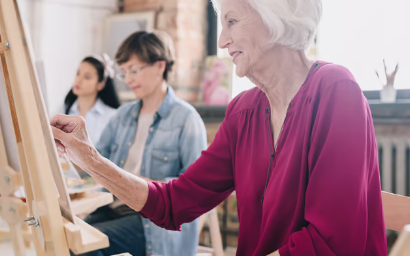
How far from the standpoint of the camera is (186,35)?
329cm

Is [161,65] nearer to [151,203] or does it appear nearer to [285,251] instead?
[151,203]

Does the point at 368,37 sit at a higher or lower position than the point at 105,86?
higher


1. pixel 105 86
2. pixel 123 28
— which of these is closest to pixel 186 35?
pixel 123 28

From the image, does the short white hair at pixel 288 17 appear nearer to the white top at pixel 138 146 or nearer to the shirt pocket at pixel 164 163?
the shirt pocket at pixel 164 163

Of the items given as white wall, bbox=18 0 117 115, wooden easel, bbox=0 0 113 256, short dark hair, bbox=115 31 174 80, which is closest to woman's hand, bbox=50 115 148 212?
wooden easel, bbox=0 0 113 256

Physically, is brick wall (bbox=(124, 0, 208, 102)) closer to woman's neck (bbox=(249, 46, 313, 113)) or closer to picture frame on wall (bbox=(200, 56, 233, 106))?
picture frame on wall (bbox=(200, 56, 233, 106))

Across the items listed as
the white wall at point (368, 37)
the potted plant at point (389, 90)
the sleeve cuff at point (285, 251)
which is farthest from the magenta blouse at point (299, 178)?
the white wall at point (368, 37)

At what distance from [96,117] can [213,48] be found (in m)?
1.09

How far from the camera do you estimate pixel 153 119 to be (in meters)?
2.05

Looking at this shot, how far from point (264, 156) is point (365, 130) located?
28 centimetres

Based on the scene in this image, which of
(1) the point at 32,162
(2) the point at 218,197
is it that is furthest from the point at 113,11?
(1) the point at 32,162

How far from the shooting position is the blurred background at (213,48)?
7.93ft

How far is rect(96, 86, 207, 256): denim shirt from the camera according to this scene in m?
1.79

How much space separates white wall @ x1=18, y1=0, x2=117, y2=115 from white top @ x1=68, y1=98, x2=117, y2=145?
0.72 metres
